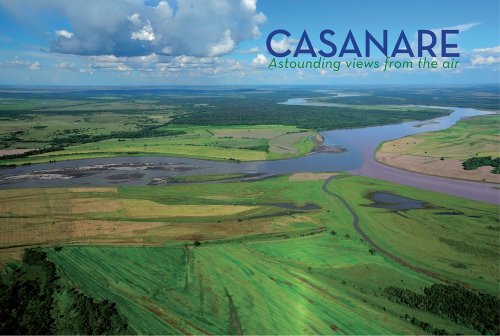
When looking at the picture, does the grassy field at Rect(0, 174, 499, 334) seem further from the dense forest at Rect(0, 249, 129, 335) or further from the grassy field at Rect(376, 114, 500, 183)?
the grassy field at Rect(376, 114, 500, 183)

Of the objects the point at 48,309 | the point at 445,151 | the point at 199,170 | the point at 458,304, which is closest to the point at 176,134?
the point at 199,170

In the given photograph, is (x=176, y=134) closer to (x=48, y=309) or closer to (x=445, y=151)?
(x=445, y=151)

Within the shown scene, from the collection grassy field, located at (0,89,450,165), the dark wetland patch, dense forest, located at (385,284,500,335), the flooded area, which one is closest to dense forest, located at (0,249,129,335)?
dense forest, located at (385,284,500,335)

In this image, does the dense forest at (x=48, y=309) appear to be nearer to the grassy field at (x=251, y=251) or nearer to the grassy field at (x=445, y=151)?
→ the grassy field at (x=251, y=251)

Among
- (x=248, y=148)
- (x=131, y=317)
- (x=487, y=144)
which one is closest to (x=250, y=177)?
(x=248, y=148)

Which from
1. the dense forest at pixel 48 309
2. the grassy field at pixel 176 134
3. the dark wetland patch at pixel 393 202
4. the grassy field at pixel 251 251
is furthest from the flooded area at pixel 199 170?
the dense forest at pixel 48 309
